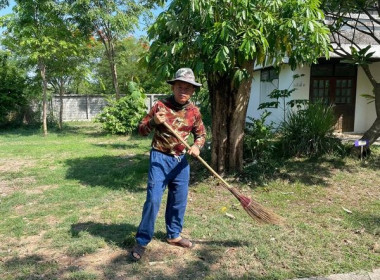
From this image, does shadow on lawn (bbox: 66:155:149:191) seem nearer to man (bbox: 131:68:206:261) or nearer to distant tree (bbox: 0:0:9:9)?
man (bbox: 131:68:206:261)

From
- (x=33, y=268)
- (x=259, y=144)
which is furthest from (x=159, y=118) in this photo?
(x=259, y=144)

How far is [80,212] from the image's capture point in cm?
477

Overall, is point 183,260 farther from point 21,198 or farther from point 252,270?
point 21,198

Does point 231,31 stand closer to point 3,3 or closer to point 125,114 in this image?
point 125,114

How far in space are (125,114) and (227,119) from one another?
8.02 meters

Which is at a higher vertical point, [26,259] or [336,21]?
[336,21]

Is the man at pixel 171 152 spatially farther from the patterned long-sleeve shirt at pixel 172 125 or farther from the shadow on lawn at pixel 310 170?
the shadow on lawn at pixel 310 170

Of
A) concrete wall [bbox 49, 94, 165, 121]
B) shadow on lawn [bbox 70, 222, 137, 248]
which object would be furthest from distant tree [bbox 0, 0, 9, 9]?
shadow on lawn [bbox 70, 222, 137, 248]

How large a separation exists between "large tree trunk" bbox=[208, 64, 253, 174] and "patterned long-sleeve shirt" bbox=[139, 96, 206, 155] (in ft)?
6.90

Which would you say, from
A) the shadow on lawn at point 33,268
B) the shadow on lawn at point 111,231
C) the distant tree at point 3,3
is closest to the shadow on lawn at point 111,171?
the shadow on lawn at point 111,231

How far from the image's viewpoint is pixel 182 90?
3.39 meters

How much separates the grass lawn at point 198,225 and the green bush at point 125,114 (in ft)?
18.6

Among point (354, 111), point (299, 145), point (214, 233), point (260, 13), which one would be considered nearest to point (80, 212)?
point (214, 233)

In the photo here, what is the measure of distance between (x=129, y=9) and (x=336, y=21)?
32.8 ft
